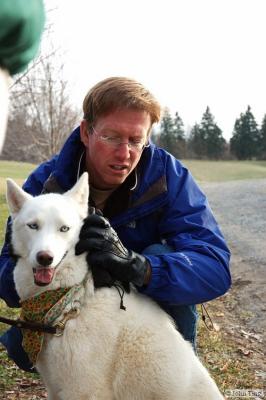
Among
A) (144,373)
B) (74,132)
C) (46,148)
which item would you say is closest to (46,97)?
(46,148)

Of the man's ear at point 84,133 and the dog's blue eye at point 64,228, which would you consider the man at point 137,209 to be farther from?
the dog's blue eye at point 64,228

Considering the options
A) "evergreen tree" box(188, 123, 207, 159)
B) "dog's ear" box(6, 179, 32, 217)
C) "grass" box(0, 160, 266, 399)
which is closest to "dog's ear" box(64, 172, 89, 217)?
"dog's ear" box(6, 179, 32, 217)

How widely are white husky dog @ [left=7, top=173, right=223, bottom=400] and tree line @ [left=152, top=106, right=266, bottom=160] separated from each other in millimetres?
53802

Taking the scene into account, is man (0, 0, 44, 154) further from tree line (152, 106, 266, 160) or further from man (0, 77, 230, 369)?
tree line (152, 106, 266, 160)

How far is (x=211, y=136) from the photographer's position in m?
57.5

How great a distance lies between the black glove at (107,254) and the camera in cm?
258

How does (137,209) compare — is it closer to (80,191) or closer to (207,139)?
(80,191)

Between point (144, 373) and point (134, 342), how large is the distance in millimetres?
178

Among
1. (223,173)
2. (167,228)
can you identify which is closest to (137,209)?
(167,228)

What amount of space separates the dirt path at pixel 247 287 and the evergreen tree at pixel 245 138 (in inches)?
1613

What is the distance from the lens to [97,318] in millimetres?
2535

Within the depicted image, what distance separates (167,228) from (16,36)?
2376mm

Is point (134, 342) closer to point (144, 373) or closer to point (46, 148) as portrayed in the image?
point (144, 373)

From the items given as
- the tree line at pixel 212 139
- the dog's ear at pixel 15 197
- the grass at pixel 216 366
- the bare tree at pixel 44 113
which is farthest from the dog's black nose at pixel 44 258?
the tree line at pixel 212 139
